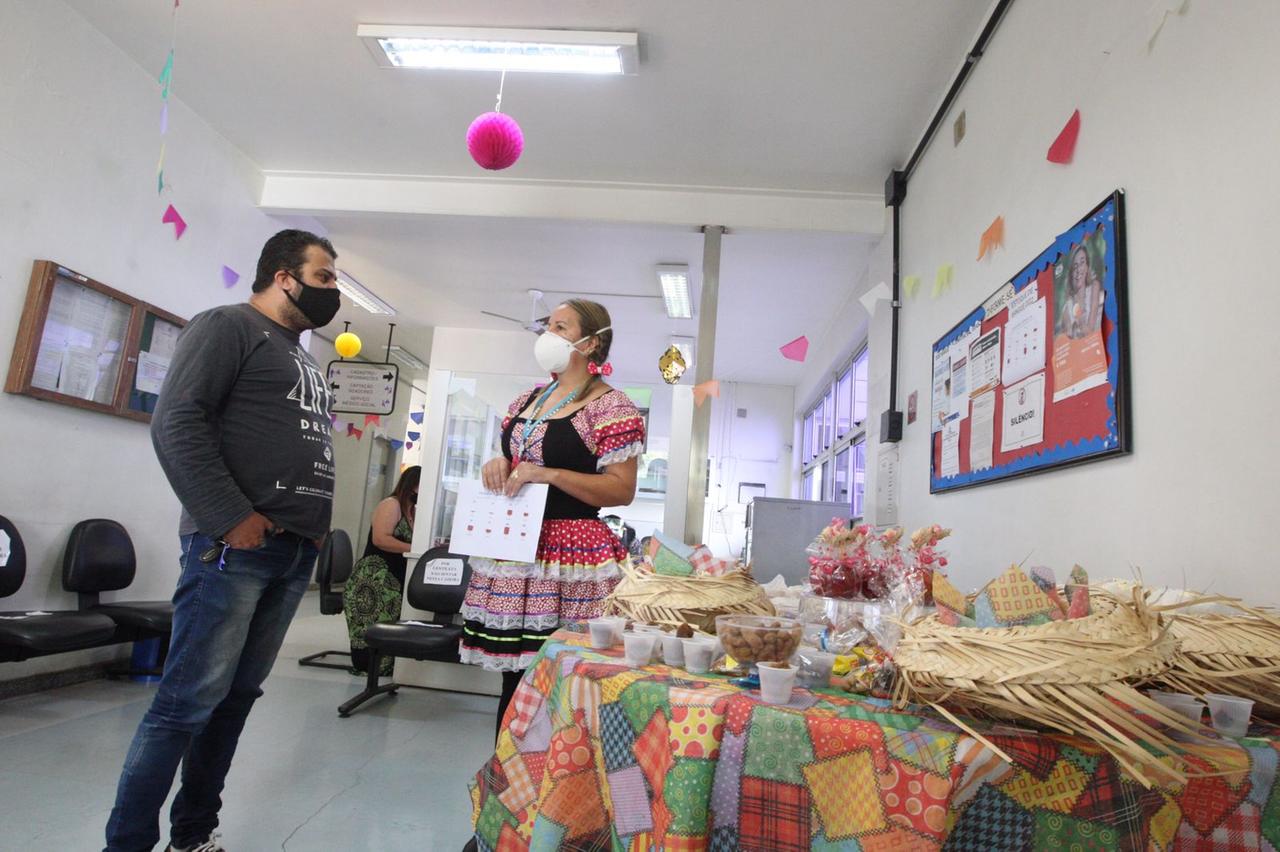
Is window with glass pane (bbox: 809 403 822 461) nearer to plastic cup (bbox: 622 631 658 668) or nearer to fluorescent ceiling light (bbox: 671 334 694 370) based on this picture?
fluorescent ceiling light (bbox: 671 334 694 370)

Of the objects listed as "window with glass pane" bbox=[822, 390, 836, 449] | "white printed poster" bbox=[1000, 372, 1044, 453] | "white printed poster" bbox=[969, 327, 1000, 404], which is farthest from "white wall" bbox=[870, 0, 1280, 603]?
"window with glass pane" bbox=[822, 390, 836, 449]

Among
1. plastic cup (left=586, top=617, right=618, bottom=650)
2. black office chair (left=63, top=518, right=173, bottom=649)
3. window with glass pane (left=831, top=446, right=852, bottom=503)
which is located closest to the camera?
plastic cup (left=586, top=617, right=618, bottom=650)

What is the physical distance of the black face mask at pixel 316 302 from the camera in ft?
5.88

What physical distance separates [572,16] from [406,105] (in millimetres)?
1240

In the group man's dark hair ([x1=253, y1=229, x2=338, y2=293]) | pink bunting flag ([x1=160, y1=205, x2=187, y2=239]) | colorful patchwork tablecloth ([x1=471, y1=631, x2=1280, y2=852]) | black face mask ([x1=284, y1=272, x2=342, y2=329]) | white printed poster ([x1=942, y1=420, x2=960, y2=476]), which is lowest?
colorful patchwork tablecloth ([x1=471, y1=631, x2=1280, y2=852])

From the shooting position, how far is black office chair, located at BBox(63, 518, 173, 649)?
10.8 feet

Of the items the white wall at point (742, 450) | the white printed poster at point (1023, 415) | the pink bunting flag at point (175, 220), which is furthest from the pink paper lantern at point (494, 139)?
the white wall at point (742, 450)

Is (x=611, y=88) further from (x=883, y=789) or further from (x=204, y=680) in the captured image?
(x=883, y=789)

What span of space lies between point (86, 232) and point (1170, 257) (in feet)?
14.4

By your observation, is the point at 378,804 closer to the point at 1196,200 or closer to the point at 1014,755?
the point at 1014,755

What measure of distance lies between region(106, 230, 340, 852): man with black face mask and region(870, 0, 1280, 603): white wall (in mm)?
1989

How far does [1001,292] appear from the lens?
A: 95.9 inches

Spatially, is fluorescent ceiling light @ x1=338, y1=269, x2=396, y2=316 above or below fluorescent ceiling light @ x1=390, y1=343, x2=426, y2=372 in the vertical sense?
above

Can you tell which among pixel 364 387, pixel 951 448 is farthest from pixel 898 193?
pixel 364 387
